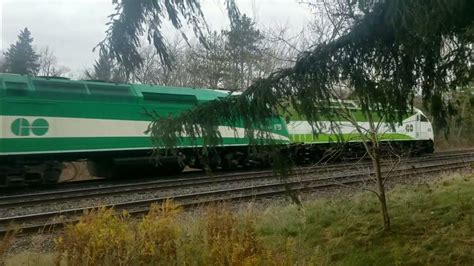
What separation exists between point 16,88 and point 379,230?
402 inches

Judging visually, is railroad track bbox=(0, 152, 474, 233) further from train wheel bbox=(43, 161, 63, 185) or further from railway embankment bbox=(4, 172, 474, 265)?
train wheel bbox=(43, 161, 63, 185)

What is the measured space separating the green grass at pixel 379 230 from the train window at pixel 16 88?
7.93 m

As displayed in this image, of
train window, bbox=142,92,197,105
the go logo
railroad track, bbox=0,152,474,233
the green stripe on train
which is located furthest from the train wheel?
the green stripe on train

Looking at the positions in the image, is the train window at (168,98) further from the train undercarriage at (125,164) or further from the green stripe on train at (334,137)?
the green stripe on train at (334,137)

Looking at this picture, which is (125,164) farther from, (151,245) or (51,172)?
(151,245)

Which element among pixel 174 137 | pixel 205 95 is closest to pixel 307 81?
pixel 174 137

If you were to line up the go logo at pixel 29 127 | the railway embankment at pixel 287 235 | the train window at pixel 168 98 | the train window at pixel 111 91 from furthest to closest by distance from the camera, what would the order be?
the train window at pixel 168 98 < the train window at pixel 111 91 < the go logo at pixel 29 127 < the railway embankment at pixel 287 235

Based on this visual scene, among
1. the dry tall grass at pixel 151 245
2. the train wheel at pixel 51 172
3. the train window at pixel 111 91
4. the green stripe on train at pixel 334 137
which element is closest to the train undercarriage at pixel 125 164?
the train wheel at pixel 51 172

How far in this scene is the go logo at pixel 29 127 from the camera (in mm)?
13016

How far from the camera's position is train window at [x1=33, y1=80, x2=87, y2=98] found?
13453mm

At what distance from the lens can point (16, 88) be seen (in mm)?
13031

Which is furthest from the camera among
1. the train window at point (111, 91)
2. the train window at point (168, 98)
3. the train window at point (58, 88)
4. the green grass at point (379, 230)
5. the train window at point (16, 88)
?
the train window at point (168, 98)

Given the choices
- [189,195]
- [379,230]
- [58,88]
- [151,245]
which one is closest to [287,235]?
[379,230]

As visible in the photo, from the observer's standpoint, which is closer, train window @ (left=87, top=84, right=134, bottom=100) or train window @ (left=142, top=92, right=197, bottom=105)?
train window @ (left=87, top=84, right=134, bottom=100)
